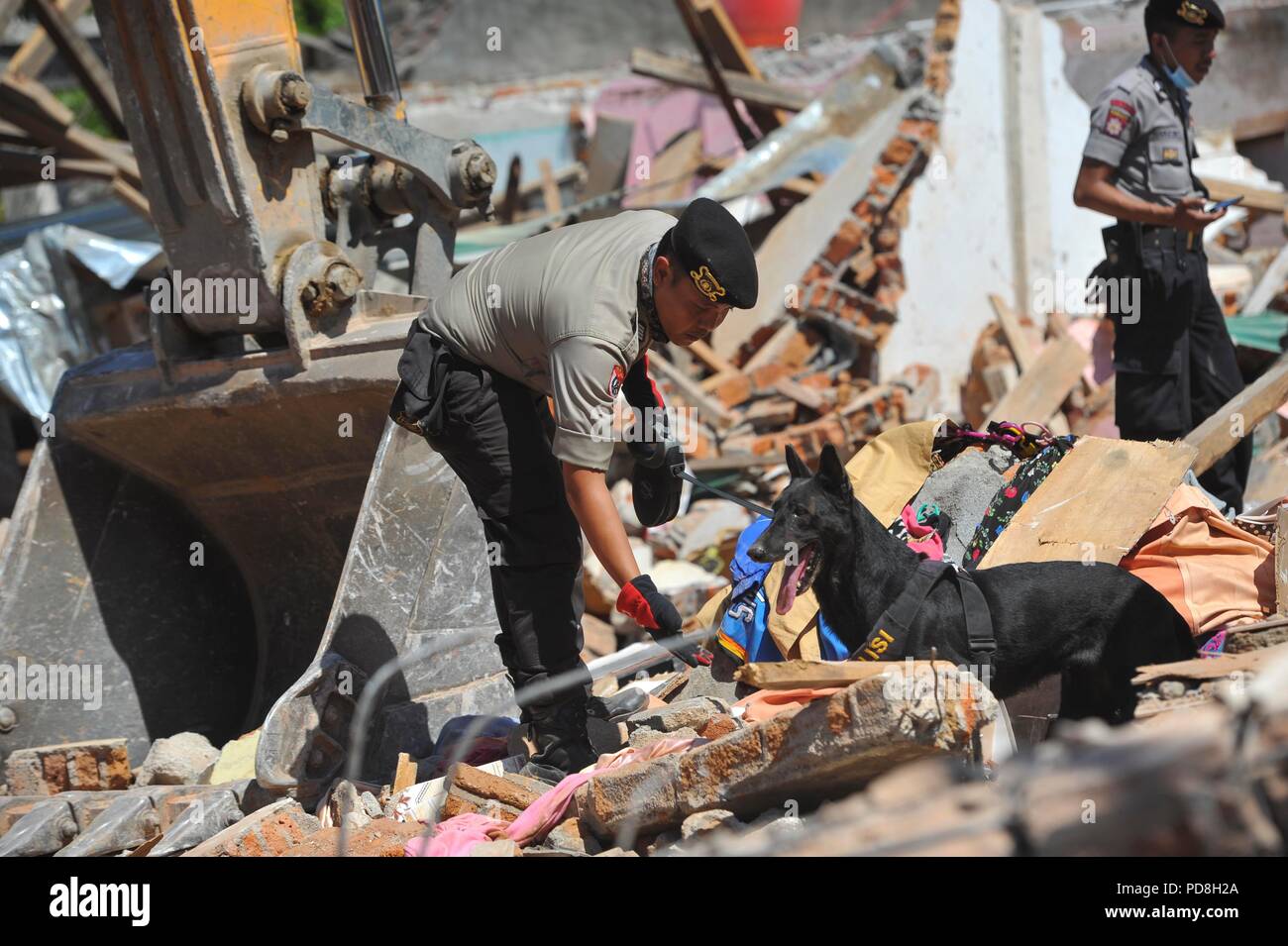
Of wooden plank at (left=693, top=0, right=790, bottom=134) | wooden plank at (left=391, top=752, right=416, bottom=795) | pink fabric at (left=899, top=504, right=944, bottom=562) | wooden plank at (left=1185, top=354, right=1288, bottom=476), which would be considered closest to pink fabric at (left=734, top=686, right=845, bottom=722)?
pink fabric at (left=899, top=504, right=944, bottom=562)

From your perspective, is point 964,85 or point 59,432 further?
point 964,85

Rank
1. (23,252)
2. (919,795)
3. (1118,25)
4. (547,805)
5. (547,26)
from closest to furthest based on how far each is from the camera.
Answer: (919,795) → (547,805) → (23,252) → (1118,25) → (547,26)

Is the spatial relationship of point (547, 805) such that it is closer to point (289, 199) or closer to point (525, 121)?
point (289, 199)

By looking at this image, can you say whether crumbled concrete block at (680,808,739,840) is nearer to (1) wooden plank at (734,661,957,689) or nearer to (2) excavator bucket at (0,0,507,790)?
(1) wooden plank at (734,661,957,689)

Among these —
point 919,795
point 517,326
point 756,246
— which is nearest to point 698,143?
point 756,246

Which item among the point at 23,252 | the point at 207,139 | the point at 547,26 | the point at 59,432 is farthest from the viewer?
the point at 547,26

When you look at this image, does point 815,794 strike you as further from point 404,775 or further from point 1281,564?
point 1281,564

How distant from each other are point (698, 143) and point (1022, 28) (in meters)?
2.87

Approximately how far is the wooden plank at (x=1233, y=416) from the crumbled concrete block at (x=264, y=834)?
3.31 metres

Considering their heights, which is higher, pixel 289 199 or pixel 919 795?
pixel 289 199

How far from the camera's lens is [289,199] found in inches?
209

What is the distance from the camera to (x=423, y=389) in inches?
165

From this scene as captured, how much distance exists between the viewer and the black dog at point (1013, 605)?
12.6ft

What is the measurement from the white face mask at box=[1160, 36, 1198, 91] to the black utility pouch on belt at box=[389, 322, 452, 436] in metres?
3.15
